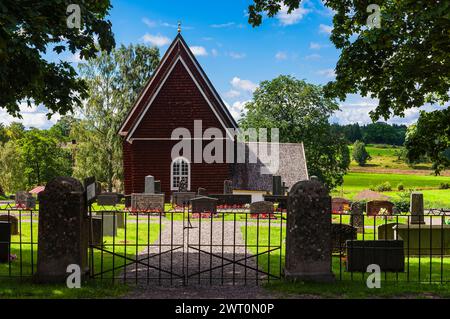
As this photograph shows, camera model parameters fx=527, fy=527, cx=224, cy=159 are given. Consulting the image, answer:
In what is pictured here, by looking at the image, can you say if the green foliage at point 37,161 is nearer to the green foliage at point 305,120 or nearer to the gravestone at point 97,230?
the green foliage at point 305,120

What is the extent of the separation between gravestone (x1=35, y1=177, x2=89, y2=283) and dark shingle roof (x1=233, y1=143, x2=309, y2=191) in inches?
1257

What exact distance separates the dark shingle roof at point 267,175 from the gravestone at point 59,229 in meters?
31.9

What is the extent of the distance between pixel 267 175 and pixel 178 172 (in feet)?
27.8

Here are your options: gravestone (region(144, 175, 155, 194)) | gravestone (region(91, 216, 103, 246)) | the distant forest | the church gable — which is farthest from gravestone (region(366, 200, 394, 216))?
the distant forest

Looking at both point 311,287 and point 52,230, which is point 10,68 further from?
point 311,287

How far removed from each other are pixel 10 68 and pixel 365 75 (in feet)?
33.1

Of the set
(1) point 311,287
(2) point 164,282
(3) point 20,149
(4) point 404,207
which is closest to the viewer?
(1) point 311,287

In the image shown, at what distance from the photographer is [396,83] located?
15.9m

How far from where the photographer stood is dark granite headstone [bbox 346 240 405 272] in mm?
12000

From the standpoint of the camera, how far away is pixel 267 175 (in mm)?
42250

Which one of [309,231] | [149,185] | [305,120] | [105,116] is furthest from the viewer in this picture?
[305,120]

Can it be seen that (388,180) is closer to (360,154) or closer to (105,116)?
(360,154)

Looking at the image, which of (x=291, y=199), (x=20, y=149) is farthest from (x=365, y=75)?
(x=20, y=149)

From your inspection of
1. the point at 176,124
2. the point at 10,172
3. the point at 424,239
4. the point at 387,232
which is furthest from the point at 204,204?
the point at 10,172
